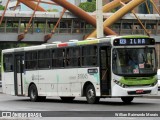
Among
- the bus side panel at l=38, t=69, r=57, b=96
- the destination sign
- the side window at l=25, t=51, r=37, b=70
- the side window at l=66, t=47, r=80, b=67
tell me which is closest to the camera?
the destination sign

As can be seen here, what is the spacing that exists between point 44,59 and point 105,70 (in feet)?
16.5

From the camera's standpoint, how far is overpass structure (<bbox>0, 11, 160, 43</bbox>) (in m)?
80.8

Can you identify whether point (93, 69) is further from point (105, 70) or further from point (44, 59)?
point (44, 59)

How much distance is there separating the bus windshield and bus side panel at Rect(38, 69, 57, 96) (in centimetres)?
494

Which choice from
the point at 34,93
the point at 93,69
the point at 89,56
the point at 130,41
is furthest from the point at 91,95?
the point at 34,93

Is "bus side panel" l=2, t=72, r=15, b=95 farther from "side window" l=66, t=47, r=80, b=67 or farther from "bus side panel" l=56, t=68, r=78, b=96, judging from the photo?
"side window" l=66, t=47, r=80, b=67

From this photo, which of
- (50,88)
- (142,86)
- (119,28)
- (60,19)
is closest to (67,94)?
(50,88)

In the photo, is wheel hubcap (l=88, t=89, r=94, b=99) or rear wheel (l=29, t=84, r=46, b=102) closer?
wheel hubcap (l=88, t=89, r=94, b=99)

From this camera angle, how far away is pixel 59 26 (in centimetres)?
8681

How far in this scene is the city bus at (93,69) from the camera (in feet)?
75.0

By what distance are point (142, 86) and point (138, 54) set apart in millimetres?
1307

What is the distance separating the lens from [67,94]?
26203 mm

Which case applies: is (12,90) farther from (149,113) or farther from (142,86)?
(149,113)

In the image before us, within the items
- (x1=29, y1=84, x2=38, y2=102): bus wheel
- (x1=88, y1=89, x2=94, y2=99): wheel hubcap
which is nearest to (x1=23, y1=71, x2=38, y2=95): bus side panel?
(x1=29, y1=84, x2=38, y2=102): bus wheel
